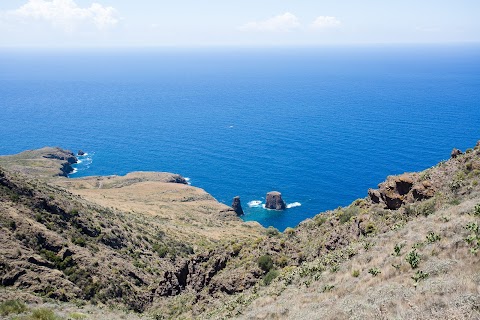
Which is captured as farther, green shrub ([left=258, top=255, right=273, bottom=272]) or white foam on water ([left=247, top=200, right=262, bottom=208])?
white foam on water ([left=247, top=200, right=262, bottom=208])

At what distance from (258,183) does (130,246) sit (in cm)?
6550

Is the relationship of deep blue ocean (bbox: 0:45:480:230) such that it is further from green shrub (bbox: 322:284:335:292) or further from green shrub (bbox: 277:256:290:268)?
green shrub (bbox: 322:284:335:292)

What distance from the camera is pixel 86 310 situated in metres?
26.9

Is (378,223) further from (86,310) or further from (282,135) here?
(282,135)

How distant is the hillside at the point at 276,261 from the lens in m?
15.9

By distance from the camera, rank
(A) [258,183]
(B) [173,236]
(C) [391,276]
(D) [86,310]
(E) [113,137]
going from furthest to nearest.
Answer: (E) [113,137]
(A) [258,183]
(B) [173,236]
(D) [86,310]
(C) [391,276]

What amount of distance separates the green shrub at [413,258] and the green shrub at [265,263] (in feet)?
39.7

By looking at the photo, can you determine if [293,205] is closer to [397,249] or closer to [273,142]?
[273,142]

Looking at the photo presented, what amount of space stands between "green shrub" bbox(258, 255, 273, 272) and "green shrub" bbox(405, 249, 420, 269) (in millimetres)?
12110

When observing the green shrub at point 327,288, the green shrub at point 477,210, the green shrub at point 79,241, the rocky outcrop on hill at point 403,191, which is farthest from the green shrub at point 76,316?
the green shrub at point 477,210

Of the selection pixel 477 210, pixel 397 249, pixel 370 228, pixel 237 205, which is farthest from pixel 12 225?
pixel 237 205

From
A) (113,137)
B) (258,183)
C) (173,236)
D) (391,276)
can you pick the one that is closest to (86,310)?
(391,276)

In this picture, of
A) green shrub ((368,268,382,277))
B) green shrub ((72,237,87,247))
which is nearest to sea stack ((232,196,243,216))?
green shrub ((72,237,87,247))

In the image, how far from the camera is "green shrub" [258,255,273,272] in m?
28.5
